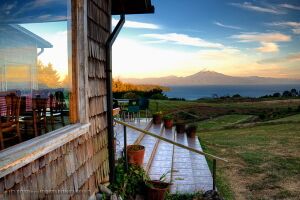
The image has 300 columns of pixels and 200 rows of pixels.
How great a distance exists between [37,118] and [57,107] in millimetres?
356

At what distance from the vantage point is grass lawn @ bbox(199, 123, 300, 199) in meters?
6.50

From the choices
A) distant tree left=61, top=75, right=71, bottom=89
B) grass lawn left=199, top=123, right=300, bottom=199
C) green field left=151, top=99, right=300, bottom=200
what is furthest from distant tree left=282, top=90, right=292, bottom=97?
distant tree left=61, top=75, right=71, bottom=89

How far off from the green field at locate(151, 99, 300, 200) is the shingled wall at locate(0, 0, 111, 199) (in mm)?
3088

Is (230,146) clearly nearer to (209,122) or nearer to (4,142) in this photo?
(209,122)

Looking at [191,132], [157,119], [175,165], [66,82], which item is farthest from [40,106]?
[157,119]

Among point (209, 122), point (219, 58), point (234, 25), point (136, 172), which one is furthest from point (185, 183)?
point (234, 25)

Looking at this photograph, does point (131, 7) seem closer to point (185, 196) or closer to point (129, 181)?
point (129, 181)

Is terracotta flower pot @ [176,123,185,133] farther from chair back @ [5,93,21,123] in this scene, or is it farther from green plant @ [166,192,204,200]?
chair back @ [5,93,21,123]

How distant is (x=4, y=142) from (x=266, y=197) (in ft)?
15.9

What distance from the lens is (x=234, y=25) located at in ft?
99.0

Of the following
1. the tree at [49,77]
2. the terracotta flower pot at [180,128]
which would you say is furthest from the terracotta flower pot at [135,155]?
the terracotta flower pot at [180,128]

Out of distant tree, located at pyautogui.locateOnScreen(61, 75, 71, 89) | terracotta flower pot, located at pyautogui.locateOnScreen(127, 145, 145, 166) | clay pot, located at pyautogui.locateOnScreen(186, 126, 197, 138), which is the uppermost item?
distant tree, located at pyautogui.locateOnScreen(61, 75, 71, 89)

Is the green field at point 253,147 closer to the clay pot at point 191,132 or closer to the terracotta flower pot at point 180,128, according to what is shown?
the clay pot at point 191,132

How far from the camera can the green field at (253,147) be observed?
6.70 m
